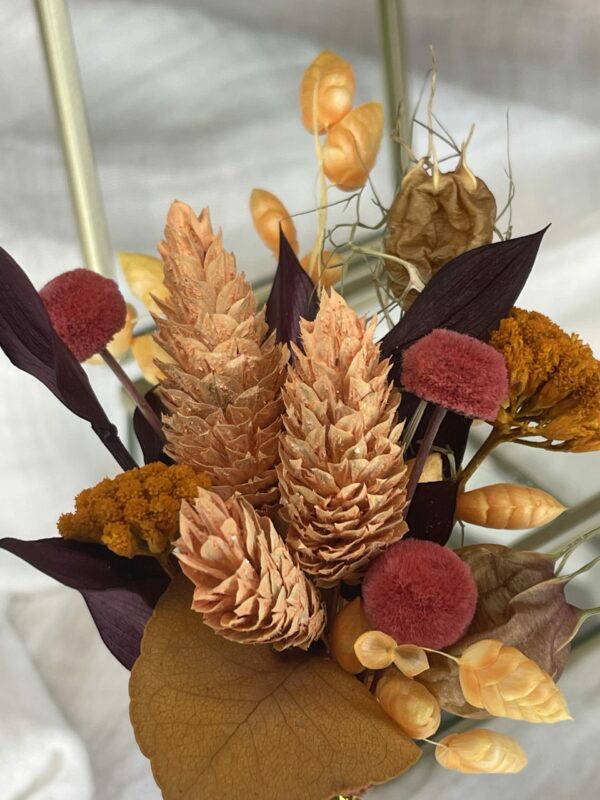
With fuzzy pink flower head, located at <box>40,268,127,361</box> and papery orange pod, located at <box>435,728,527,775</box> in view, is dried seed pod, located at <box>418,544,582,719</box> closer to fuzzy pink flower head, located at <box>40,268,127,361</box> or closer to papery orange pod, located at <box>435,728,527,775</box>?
papery orange pod, located at <box>435,728,527,775</box>

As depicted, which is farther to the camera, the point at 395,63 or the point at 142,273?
the point at 395,63

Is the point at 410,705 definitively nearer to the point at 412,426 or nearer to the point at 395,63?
the point at 412,426

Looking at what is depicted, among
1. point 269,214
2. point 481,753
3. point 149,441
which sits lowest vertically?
point 481,753

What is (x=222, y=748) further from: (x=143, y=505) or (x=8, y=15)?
(x=8, y=15)

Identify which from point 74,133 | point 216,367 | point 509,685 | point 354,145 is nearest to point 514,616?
point 509,685

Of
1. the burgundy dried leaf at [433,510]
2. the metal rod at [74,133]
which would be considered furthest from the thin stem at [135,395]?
the metal rod at [74,133]

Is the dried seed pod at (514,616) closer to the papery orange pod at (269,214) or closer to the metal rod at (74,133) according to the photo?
the papery orange pod at (269,214)
